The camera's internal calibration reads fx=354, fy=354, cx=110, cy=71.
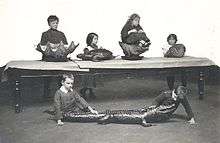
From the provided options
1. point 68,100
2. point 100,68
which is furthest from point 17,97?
point 100,68

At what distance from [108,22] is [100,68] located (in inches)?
72.4

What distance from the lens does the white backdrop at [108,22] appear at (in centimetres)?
532

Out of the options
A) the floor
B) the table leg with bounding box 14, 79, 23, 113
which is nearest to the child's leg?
the floor

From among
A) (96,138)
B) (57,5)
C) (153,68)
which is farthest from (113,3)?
(96,138)

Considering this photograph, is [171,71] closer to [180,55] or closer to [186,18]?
[180,55]

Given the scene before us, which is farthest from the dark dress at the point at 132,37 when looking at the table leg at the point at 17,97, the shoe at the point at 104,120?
the table leg at the point at 17,97

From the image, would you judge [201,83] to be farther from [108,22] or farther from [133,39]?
[108,22]

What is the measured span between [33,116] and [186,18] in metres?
3.12

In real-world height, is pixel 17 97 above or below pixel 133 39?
below

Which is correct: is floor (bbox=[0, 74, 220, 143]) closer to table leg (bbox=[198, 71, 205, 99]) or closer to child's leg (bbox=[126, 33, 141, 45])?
table leg (bbox=[198, 71, 205, 99])

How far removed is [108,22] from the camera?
18.6 feet

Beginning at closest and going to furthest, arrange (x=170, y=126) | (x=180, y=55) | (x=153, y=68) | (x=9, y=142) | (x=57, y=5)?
1. (x=9, y=142)
2. (x=170, y=126)
3. (x=153, y=68)
4. (x=180, y=55)
5. (x=57, y=5)

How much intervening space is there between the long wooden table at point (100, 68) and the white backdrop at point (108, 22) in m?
1.27

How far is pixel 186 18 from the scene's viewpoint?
568 centimetres
